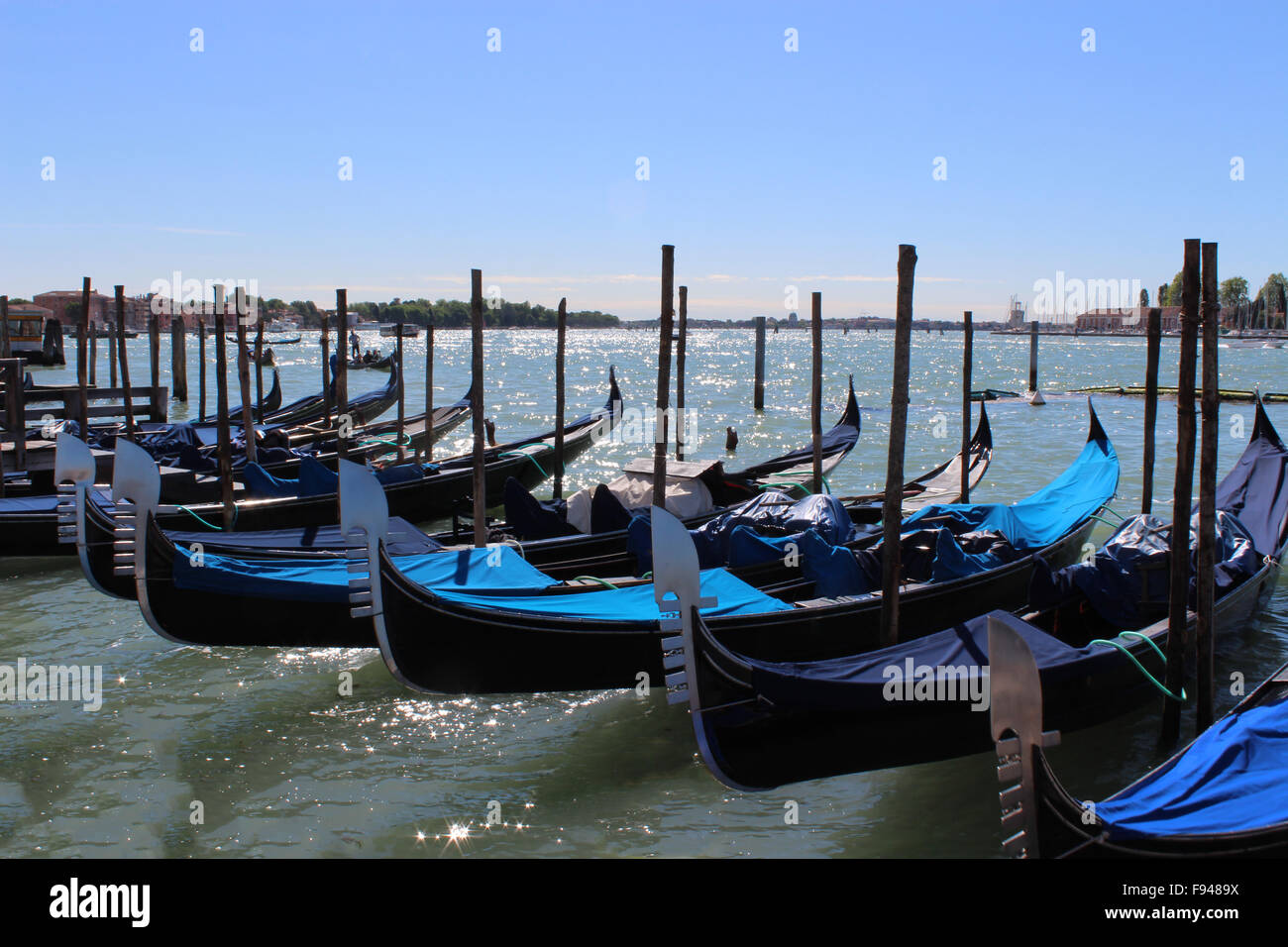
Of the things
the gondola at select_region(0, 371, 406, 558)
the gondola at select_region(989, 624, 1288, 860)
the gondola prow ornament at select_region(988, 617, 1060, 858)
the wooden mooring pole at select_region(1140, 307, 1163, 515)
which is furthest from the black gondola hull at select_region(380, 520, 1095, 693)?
the gondola at select_region(0, 371, 406, 558)

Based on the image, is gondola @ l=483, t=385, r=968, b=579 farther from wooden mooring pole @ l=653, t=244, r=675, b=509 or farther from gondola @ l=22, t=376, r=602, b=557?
gondola @ l=22, t=376, r=602, b=557

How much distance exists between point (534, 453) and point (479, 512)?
4528 mm

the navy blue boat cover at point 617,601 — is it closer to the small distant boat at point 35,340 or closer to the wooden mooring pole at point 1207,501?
the wooden mooring pole at point 1207,501

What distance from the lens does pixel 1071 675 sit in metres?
4.26

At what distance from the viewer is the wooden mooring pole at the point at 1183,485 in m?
4.43

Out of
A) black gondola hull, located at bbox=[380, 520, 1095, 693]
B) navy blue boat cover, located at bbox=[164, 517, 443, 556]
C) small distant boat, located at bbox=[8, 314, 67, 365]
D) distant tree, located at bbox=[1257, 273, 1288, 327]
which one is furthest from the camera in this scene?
distant tree, located at bbox=[1257, 273, 1288, 327]

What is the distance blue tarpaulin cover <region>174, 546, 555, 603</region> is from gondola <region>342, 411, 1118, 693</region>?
0.27 m

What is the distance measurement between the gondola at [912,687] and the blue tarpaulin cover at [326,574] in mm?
1682

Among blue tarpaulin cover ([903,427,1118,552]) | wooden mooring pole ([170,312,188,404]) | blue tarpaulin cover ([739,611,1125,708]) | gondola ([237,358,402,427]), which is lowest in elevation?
blue tarpaulin cover ([739,611,1125,708])

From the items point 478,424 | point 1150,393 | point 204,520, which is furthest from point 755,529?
point 204,520

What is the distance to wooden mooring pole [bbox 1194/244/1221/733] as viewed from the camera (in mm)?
4445
